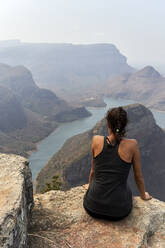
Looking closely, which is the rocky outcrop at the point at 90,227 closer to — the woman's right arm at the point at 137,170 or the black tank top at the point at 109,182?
the woman's right arm at the point at 137,170

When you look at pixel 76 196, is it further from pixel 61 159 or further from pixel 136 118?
pixel 136 118

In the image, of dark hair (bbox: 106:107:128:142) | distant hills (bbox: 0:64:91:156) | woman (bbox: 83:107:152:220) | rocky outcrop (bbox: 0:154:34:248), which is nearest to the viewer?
rocky outcrop (bbox: 0:154:34:248)

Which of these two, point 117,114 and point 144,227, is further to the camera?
point 144,227

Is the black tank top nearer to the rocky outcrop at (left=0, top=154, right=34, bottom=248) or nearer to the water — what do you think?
the rocky outcrop at (left=0, top=154, right=34, bottom=248)

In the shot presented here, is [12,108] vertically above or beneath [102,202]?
beneath

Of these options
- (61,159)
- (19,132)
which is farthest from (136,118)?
(19,132)

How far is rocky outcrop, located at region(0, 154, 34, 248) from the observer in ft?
11.2

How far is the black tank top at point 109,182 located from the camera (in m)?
4.56

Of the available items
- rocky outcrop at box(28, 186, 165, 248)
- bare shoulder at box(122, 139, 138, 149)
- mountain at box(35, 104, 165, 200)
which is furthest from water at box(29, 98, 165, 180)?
bare shoulder at box(122, 139, 138, 149)

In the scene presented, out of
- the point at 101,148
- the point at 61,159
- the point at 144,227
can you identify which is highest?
the point at 101,148

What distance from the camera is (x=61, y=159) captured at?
90.2 meters

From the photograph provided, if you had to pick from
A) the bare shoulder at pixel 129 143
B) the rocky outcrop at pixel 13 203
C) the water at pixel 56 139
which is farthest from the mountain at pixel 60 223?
the water at pixel 56 139

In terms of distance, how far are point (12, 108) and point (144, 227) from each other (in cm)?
17067

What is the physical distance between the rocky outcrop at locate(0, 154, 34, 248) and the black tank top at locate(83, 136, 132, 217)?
1460mm
